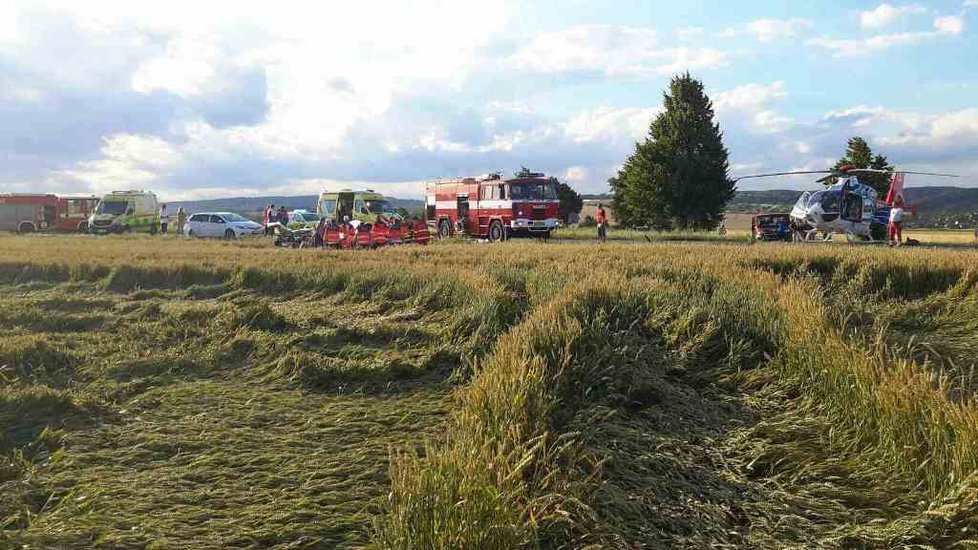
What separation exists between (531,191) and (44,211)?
35.6m

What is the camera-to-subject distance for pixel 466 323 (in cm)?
874

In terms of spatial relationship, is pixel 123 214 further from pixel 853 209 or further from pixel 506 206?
pixel 853 209

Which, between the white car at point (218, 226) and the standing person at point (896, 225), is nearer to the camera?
the standing person at point (896, 225)

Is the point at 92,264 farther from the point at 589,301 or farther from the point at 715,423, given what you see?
the point at 715,423

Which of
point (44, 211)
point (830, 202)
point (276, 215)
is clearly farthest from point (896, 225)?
point (44, 211)

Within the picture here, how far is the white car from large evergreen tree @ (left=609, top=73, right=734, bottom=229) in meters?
24.2

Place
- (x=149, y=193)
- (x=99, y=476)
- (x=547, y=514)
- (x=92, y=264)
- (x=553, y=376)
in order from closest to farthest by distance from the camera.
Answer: (x=547, y=514) < (x=99, y=476) < (x=553, y=376) < (x=92, y=264) < (x=149, y=193)

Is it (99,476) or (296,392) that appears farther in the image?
(296,392)

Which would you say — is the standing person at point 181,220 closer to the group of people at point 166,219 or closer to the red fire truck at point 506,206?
the group of people at point 166,219

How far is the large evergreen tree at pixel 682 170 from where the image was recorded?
47656 mm

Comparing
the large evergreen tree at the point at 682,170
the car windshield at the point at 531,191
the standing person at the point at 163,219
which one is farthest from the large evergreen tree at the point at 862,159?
the standing person at the point at 163,219

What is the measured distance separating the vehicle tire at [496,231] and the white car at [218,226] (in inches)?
635

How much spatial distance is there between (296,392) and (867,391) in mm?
4737

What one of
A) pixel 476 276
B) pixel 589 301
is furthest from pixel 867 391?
pixel 476 276
